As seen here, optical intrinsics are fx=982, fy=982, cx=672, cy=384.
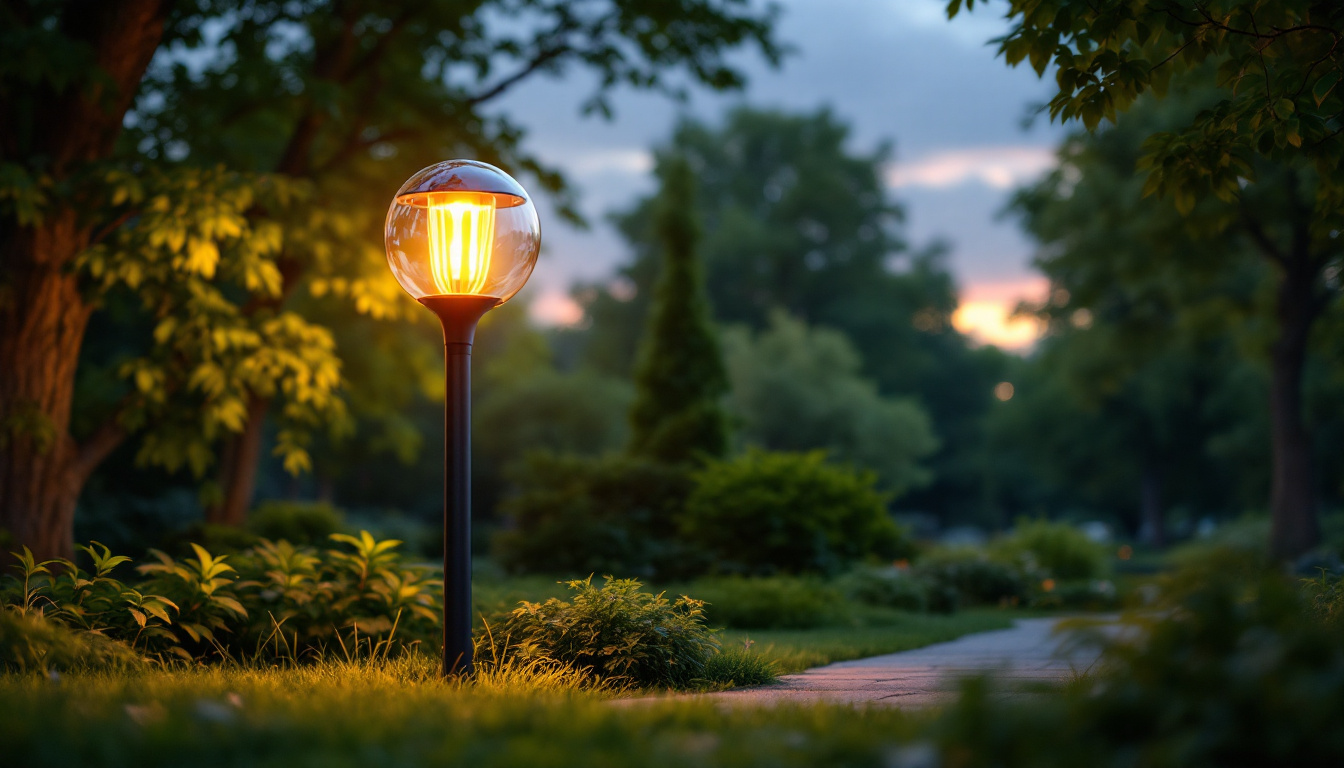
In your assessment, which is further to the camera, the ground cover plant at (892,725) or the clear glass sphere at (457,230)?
the clear glass sphere at (457,230)

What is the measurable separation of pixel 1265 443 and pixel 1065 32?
3367 centimetres

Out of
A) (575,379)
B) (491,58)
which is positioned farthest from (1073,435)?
(491,58)

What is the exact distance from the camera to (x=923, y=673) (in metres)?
5.72

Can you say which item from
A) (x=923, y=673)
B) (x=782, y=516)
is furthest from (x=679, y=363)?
(x=923, y=673)

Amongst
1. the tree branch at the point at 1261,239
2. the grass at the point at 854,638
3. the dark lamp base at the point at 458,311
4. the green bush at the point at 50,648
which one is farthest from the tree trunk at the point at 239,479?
the tree branch at the point at 1261,239

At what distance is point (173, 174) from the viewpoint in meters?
7.88

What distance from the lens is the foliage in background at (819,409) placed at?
36156 millimetres

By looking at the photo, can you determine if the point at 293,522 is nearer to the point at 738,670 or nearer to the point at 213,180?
the point at 213,180

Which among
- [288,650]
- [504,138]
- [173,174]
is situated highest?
[504,138]

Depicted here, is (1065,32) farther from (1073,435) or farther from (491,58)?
(1073,435)

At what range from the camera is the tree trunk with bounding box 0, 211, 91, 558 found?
8039mm

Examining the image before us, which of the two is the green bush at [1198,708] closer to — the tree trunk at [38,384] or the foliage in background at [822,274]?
the tree trunk at [38,384]

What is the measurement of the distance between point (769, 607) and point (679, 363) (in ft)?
23.6

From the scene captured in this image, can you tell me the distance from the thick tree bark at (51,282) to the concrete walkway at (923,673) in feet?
21.3
